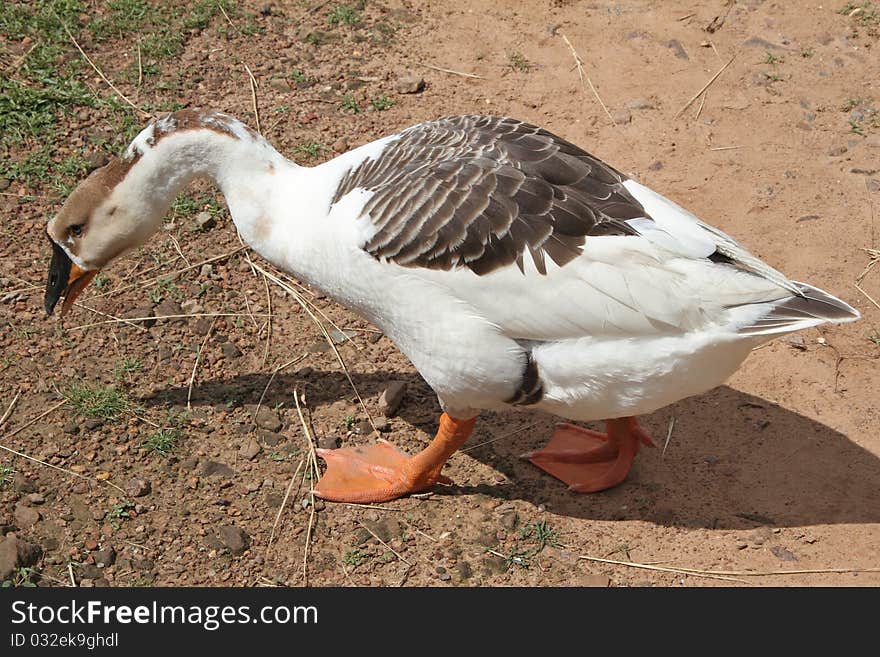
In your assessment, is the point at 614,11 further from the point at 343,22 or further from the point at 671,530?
the point at 671,530

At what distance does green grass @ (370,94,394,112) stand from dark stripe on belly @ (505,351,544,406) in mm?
3163

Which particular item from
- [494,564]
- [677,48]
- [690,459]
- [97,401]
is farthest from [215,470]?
[677,48]

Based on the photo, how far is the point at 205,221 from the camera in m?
5.56

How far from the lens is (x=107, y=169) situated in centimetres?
408

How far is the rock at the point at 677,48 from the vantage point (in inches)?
267

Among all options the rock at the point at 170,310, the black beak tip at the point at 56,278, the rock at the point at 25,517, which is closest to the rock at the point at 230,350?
the rock at the point at 170,310

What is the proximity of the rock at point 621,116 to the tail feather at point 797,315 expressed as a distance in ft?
9.84

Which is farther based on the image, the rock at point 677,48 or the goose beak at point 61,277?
the rock at point 677,48

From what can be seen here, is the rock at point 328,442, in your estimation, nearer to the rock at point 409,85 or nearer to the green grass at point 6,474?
the green grass at point 6,474

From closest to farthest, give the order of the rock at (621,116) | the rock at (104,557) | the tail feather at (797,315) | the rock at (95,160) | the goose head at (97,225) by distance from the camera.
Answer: the tail feather at (797,315) → the rock at (104,557) → the goose head at (97,225) → the rock at (95,160) → the rock at (621,116)

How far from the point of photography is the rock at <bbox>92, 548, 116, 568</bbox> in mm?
3955

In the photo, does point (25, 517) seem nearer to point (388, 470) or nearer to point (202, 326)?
point (202, 326)

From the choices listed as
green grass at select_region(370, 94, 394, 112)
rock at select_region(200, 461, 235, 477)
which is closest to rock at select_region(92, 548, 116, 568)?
rock at select_region(200, 461, 235, 477)

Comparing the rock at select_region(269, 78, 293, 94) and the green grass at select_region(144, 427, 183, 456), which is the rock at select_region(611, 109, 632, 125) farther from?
the green grass at select_region(144, 427, 183, 456)
